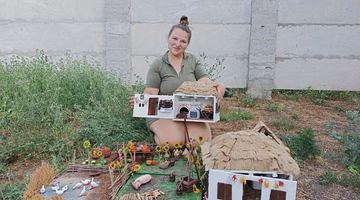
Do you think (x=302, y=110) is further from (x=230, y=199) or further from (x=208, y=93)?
(x=230, y=199)

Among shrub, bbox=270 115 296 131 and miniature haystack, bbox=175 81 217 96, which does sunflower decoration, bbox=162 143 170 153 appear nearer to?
miniature haystack, bbox=175 81 217 96

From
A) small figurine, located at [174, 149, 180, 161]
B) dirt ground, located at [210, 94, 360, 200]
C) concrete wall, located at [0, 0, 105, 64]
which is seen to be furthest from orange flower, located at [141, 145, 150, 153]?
concrete wall, located at [0, 0, 105, 64]

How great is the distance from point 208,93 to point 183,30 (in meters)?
0.65

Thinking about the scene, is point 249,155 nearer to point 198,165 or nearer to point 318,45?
point 198,165

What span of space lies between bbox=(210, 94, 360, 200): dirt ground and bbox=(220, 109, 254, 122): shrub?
97 mm

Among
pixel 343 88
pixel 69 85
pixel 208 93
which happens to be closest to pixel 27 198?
pixel 208 93

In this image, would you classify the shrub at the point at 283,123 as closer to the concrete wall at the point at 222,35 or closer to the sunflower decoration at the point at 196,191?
the concrete wall at the point at 222,35

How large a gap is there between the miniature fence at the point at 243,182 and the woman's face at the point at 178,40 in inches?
63.7

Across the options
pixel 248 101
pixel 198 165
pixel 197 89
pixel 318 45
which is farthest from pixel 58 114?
pixel 318 45

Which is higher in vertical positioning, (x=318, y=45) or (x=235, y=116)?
(x=318, y=45)

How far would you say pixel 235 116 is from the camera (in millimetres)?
5312

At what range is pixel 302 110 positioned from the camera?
5957 millimetres

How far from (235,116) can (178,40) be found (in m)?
1.99

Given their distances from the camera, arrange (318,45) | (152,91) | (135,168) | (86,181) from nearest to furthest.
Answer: (86,181) → (135,168) → (152,91) → (318,45)
